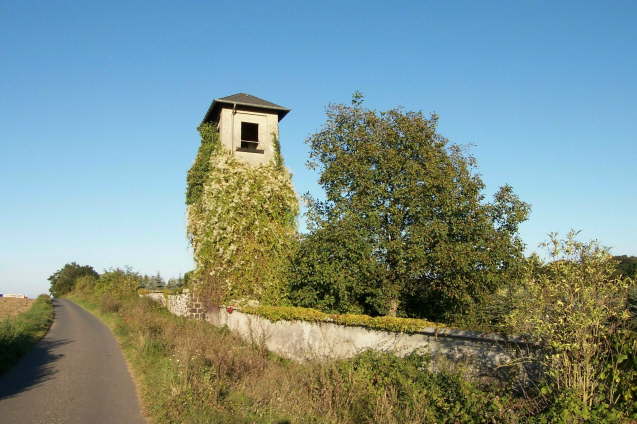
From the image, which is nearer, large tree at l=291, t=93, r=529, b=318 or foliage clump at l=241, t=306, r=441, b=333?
foliage clump at l=241, t=306, r=441, b=333

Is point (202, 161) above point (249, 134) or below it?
below

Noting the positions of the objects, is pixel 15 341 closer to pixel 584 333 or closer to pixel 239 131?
pixel 239 131

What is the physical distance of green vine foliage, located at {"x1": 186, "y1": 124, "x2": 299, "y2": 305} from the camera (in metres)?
21.4

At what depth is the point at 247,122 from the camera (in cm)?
2436

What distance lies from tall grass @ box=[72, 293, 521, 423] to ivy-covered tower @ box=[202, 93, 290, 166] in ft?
42.1

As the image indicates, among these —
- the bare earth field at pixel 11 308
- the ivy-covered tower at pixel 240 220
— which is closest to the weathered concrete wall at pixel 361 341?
the ivy-covered tower at pixel 240 220

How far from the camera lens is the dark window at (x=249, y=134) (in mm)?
25323

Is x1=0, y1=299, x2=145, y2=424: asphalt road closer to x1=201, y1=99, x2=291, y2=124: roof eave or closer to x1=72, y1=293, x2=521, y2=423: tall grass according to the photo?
x1=72, y1=293, x2=521, y2=423: tall grass

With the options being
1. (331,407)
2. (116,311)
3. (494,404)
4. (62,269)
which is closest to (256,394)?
(331,407)

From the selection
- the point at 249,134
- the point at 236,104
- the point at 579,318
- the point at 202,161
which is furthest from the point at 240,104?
the point at 579,318

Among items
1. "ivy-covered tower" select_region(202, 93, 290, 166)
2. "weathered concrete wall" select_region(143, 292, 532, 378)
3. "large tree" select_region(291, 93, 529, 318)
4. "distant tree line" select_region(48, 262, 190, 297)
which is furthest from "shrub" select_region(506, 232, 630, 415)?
"distant tree line" select_region(48, 262, 190, 297)

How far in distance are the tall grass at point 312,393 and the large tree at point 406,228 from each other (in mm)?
4447

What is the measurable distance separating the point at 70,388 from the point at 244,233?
11.2 metres

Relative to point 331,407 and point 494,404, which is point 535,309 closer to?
point 494,404
